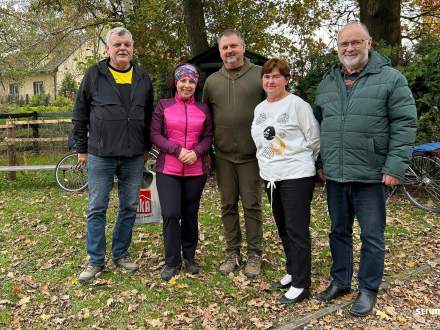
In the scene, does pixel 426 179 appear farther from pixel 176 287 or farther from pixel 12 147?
pixel 12 147

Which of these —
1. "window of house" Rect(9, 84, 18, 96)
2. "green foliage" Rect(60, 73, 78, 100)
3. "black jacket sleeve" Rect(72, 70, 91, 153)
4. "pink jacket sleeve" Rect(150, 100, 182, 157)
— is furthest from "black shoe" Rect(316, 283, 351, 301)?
"window of house" Rect(9, 84, 18, 96)

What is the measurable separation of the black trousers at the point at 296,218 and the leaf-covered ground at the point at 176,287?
31 cm

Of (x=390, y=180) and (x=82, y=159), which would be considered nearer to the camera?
(x=390, y=180)

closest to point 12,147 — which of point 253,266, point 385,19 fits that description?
point 253,266

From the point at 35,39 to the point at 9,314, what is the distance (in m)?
13.8

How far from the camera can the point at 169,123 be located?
4.13m

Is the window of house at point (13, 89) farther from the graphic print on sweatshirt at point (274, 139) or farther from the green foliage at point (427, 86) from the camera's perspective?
the graphic print on sweatshirt at point (274, 139)

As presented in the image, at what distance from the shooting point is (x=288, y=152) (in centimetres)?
367

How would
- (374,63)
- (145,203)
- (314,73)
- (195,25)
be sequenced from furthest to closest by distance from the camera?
(195,25), (314,73), (145,203), (374,63)

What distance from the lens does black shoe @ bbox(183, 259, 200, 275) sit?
178 inches

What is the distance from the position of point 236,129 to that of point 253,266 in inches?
53.9

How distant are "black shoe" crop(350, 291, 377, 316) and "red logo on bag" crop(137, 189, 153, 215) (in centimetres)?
294

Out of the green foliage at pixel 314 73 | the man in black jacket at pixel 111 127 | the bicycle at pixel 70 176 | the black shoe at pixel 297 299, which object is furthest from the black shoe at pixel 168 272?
the green foliage at pixel 314 73

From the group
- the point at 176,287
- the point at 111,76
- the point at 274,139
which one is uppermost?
the point at 111,76
